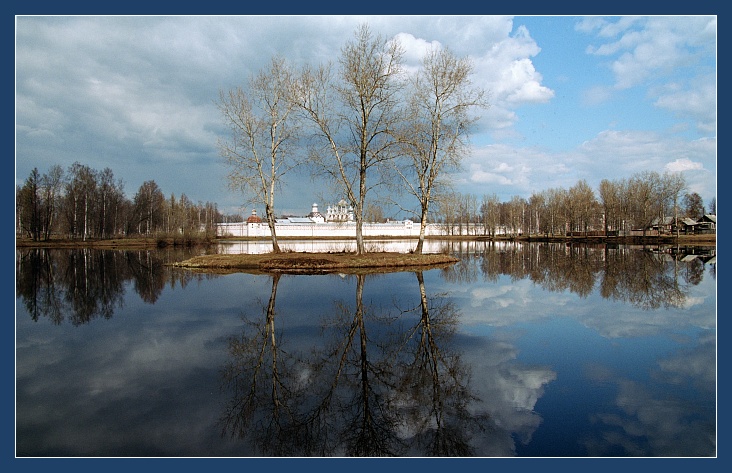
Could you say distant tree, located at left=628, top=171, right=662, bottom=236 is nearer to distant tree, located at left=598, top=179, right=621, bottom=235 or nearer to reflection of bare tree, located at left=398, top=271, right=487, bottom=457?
distant tree, located at left=598, top=179, right=621, bottom=235

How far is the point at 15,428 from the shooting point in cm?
477

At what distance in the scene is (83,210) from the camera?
6606cm

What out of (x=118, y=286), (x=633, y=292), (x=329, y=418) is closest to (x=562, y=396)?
(x=329, y=418)

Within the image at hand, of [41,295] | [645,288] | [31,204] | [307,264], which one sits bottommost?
[41,295]

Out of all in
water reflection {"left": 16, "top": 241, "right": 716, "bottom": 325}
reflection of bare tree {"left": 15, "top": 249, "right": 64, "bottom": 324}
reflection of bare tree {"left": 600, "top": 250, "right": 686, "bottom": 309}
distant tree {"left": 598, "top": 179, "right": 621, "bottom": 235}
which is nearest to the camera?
reflection of bare tree {"left": 15, "top": 249, "right": 64, "bottom": 324}

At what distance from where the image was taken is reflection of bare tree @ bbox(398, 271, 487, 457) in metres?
4.29

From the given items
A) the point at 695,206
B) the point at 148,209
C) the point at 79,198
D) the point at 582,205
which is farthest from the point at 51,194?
the point at 695,206

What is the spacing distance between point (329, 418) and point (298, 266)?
700 inches

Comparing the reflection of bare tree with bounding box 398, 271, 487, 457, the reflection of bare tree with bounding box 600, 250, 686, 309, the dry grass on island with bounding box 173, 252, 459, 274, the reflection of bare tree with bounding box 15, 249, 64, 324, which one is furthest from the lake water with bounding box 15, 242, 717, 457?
the dry grass on island with bounding box 173, 252, 459, 274

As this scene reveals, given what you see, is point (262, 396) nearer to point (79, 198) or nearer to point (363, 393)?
point (363, 393)

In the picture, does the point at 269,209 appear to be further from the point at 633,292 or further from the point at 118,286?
the point at 633,292

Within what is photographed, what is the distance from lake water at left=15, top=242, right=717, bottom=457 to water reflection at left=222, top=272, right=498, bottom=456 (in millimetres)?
25

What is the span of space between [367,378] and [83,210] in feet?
247

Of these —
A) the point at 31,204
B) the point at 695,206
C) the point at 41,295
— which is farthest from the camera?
the point at 695,206
